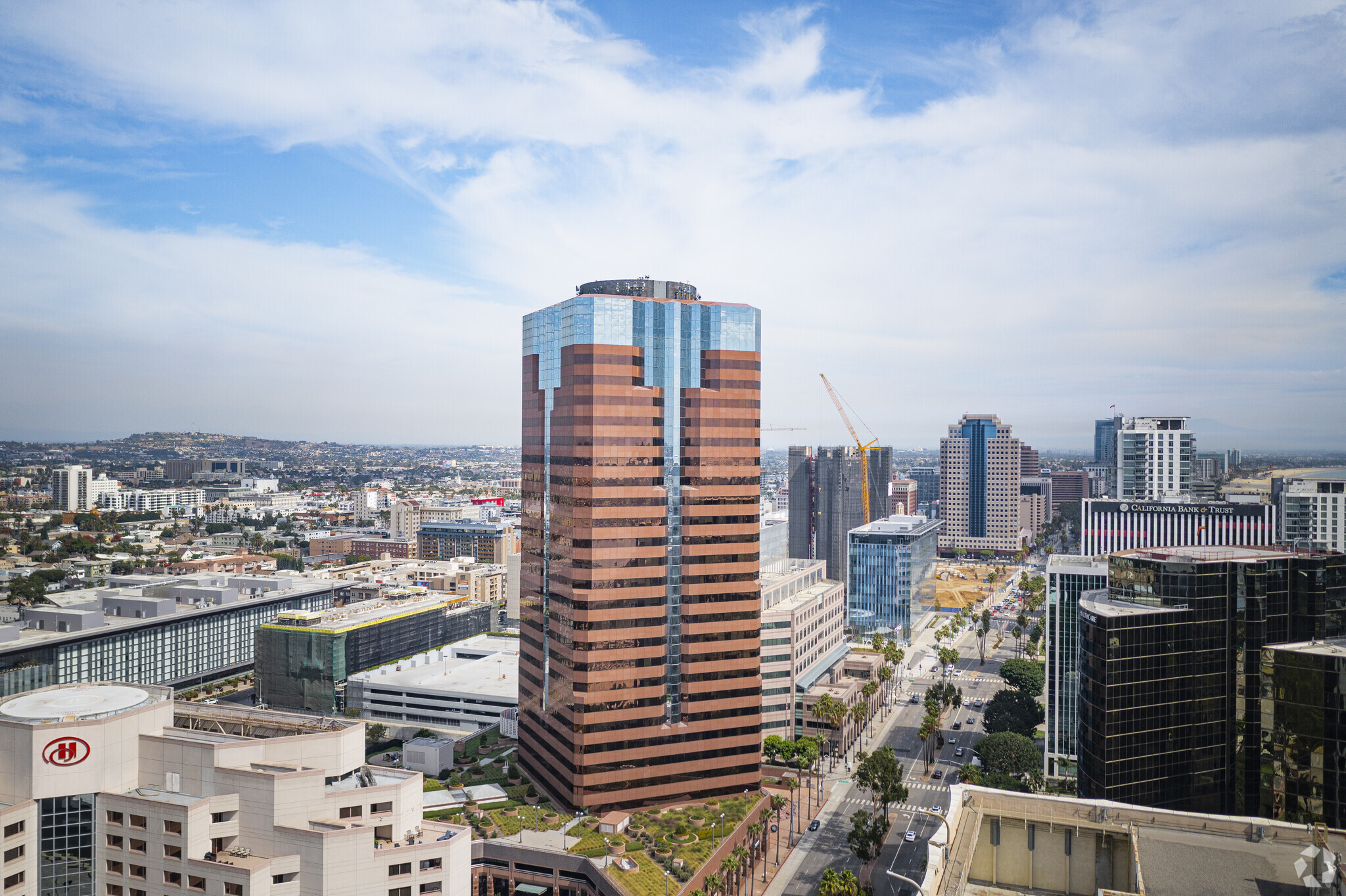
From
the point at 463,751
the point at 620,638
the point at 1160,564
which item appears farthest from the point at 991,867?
the point at 463,751

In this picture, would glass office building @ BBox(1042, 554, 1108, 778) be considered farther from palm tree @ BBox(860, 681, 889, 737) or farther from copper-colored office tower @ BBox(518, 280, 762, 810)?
copper-colored office tower @ BBox(518, 280, 762, 810)

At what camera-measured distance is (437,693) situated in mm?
128000

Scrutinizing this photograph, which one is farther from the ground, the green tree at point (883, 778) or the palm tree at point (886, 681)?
the green tree at point (883, 778)

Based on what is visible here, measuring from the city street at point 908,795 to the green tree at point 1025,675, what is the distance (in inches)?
303

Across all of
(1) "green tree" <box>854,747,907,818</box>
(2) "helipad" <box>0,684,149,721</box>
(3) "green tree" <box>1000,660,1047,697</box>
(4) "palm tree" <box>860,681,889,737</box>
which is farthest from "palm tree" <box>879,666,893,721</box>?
(2) "helipad" <box>0,684,149,721</box>

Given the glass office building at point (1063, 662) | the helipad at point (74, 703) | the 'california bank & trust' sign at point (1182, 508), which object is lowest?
the glass office building at point (1063, 662)

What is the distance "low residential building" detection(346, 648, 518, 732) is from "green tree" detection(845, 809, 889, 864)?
178ft

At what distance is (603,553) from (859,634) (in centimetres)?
11394

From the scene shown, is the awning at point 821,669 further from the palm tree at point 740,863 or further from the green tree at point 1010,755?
the palm tree at point 740,863

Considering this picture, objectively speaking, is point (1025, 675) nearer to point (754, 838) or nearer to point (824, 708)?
point (824, 708)

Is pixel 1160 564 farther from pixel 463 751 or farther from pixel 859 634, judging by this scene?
pixel 859 634

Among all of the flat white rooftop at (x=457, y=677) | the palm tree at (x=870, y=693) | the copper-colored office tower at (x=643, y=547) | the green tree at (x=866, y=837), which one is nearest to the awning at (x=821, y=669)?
the palm tree at (x=870, y=693)

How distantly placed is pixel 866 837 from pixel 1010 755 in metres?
33.2

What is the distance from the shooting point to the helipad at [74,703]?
52812mm
